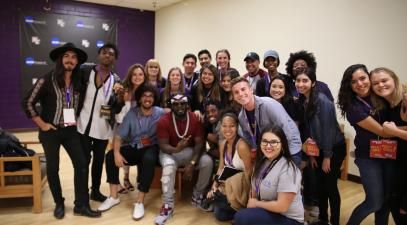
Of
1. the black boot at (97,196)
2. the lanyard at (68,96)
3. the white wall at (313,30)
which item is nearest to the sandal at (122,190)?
the black boot at (97,196)

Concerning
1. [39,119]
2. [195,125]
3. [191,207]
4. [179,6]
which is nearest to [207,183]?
[191,207]

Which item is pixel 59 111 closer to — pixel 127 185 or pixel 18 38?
pixel 127 185

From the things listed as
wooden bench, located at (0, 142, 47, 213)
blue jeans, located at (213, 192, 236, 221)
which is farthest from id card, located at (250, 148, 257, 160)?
wooden bench, located at (0, 142, 47, 213)

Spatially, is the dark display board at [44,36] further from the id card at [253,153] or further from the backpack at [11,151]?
the id card at [253,153]

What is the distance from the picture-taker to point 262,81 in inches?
133

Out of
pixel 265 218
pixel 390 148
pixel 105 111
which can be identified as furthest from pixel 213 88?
pixel 390 148

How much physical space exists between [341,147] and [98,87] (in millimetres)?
2139

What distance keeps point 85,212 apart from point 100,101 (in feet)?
3.29

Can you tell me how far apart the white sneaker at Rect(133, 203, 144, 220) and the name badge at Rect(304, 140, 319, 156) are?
1.54 metres

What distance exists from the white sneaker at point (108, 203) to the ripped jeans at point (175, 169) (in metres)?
0.54

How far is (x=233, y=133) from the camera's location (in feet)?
8.51

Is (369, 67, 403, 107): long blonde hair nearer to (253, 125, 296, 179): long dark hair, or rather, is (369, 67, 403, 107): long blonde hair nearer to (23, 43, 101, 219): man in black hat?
(253, 125, 296, 179): long dark hair

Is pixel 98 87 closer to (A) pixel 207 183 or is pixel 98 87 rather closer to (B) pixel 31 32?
(A) pixel 207 183

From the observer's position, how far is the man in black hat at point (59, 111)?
2691mm
